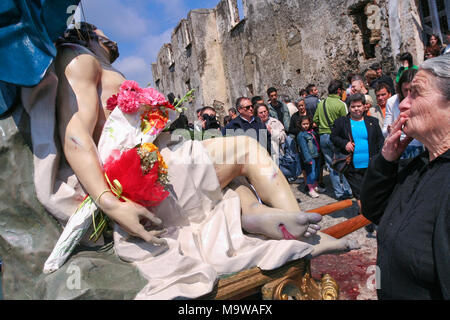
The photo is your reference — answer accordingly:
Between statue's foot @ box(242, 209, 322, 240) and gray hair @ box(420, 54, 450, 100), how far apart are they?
0.80 metres

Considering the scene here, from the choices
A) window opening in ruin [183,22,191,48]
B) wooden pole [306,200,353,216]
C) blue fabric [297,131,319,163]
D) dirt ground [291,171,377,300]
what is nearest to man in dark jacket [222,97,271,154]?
blue fabric [297,131,319,163]

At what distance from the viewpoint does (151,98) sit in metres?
1.88

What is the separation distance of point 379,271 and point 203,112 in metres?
4.80

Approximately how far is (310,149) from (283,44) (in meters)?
6.78

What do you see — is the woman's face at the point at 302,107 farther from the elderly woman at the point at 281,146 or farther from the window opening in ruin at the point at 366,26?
the window opening in ruin at the point at 366,26

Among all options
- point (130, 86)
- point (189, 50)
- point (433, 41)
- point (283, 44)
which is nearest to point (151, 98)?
point (130, 86)

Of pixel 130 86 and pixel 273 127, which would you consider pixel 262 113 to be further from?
pixel 130 86

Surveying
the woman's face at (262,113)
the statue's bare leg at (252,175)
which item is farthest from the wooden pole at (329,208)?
the woman's face at (262,113)

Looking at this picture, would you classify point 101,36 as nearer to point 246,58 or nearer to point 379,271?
point 379,271

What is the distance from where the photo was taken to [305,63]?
10367 millimetres

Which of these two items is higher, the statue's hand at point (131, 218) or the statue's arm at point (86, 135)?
the statue's arm at point (86, 135)

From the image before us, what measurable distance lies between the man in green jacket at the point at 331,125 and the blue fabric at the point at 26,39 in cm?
431

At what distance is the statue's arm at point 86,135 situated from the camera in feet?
5.28

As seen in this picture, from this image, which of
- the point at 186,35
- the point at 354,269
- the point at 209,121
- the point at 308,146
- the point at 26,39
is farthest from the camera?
Answer: the point at 186,35
